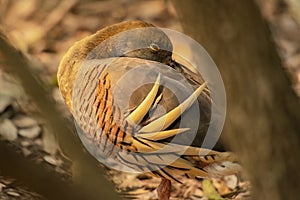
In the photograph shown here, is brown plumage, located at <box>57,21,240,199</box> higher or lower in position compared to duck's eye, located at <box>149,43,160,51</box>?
lower

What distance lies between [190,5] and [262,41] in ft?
0.43

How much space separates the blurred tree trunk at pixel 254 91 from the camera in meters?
1.23

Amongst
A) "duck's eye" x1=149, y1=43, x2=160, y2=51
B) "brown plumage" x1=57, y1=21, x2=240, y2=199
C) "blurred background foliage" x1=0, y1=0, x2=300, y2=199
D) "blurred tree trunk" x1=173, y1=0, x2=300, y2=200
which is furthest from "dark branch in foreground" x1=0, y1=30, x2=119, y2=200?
"blurred background foliage" x1=0, y1=0, x2=300, y2=199

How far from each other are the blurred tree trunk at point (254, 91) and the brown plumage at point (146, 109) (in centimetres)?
218

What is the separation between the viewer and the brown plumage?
368 cm

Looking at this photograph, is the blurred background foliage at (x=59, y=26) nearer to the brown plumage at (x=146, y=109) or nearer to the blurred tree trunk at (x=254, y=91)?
the brown plumage at (x=146, y=109)

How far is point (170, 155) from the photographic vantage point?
380 cm

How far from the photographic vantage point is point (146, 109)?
3.74 metres

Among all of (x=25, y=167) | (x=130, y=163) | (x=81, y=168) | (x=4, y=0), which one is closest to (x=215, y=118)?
(x=130, y=163)

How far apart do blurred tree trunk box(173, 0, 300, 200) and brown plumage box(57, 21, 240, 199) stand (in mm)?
2177

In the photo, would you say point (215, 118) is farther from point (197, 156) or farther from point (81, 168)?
point (81, 168)

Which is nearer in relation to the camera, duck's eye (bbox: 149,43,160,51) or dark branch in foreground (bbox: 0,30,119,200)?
dark branch in foreground (bbox: 0,30,119,200)

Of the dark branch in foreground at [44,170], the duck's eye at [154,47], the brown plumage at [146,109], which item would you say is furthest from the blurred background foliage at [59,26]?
the dark branch in foreground at [44,170]

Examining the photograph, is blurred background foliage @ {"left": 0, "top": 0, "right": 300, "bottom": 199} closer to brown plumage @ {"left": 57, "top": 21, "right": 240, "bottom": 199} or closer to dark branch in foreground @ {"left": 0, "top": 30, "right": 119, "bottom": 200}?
brown plumage @ {"left": 57, "top": 21, "right": 240, "bottom": 199}
